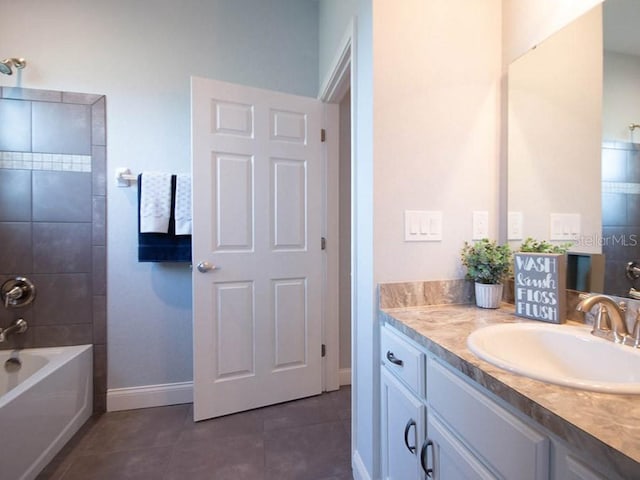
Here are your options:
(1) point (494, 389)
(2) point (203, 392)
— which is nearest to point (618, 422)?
(1) point (494, 389)

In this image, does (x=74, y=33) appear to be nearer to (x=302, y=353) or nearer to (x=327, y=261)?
(x=327, y=261)

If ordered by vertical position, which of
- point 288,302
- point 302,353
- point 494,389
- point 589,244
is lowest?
point 302,353

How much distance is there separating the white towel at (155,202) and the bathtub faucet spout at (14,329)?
861mm

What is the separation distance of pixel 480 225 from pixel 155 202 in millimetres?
1756

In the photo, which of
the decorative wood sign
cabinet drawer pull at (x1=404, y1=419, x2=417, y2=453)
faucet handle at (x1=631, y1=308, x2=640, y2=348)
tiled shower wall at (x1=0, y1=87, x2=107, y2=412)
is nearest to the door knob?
tiled shower wall at (x1=0, y1=87, x2=107, y2=412)

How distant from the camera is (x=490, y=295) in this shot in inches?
42.6

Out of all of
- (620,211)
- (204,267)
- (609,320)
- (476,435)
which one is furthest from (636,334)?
(204,267)

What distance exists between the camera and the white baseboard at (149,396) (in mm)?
1829

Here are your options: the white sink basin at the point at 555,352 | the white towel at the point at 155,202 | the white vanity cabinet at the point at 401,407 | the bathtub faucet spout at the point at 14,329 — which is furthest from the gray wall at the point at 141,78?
the white sink basin at the point at 555,352

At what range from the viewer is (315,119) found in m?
1.95

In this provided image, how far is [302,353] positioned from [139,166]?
1601mm

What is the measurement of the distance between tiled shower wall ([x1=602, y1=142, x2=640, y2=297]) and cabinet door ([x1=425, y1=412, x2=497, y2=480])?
64 cm

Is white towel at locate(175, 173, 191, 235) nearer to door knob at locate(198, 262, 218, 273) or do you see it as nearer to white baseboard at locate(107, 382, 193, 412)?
door knob at locate(198, 262, 218, 273)

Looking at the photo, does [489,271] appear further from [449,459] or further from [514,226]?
[449,459]
